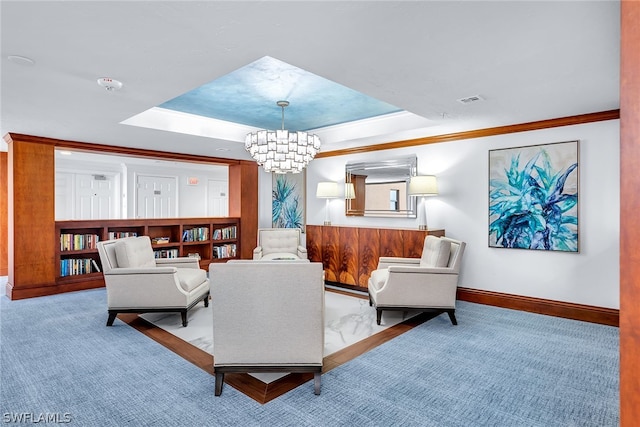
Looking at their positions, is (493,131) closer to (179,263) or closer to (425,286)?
(425,286)

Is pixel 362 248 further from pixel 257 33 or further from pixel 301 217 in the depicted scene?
pixel 257 33

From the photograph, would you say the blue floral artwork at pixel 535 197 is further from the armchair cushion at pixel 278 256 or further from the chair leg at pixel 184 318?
the chair leg at pixel 184 318

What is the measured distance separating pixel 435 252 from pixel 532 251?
1.32 metres

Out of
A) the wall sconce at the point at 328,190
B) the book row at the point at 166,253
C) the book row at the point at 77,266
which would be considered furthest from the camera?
the book row at the point at 166,253

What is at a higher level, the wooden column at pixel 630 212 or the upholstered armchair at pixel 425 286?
the wooden column at pixel 630 212

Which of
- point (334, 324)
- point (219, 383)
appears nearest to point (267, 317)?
point (219, 383)

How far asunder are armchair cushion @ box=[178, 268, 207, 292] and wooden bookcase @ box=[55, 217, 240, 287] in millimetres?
2146

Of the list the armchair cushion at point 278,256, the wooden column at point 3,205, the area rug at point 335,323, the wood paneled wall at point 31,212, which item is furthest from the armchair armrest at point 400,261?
the wooden column at point 3,205

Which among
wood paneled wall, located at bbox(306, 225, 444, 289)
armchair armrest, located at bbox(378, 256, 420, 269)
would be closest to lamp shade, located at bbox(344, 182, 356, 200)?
wood paneled wall, located at bbox(306, 225, 444, 289)

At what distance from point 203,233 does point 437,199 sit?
14.5ft

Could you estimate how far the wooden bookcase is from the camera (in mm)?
5324

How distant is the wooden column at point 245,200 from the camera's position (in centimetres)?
719

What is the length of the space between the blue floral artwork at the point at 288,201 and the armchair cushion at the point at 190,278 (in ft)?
9.58

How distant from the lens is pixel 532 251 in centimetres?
427
